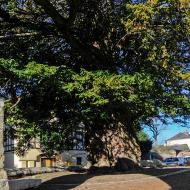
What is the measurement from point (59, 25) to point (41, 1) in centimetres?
208

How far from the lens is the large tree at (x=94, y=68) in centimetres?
1947

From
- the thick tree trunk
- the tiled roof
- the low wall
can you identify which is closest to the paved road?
the low wall

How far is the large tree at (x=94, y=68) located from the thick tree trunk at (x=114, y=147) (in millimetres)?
51

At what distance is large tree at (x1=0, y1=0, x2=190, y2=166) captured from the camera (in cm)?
1947

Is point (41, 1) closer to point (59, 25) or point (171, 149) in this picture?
point (59, 25)

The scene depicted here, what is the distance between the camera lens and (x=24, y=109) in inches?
932

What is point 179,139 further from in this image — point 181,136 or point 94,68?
point 94,68

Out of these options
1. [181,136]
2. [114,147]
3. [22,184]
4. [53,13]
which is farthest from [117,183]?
[181,136]

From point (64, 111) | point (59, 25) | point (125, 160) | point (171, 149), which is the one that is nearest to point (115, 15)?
point (59, 25)

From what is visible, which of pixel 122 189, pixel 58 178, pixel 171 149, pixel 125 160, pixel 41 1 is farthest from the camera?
pixel 171 149

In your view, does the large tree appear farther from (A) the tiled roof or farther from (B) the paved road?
(A) the tiled roof

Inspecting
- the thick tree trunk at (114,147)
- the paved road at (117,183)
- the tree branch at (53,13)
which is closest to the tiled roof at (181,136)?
the thick tree trunk at (114,147)

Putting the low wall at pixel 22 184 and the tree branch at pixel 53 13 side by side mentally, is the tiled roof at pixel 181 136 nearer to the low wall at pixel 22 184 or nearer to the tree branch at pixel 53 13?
the tree branch at pixel 53 13

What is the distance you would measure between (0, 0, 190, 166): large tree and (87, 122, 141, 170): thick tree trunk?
51mm
